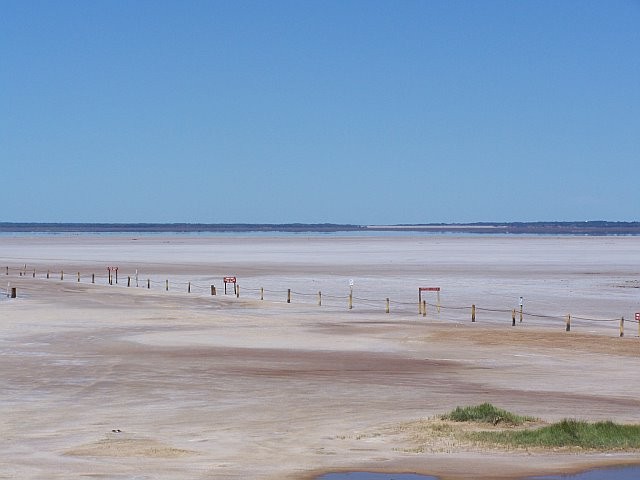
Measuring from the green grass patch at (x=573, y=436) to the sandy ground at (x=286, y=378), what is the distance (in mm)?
410

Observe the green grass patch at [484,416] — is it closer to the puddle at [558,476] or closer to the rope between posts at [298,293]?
the puddle at [558,476]

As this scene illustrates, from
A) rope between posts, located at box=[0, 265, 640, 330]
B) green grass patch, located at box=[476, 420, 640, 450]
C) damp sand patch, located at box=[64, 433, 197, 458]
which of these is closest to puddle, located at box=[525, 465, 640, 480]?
green grass patch, located at box=[476, 420, 640, 450]

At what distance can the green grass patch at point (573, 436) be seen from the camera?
16.7 m

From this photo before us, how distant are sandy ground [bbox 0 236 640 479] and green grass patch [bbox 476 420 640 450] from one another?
0.41 metres

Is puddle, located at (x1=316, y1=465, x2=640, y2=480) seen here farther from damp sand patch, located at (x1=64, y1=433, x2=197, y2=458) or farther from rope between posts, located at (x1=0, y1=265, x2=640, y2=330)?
rope between posts, located at (x1=0, y1=265, x2=640, y2=330)

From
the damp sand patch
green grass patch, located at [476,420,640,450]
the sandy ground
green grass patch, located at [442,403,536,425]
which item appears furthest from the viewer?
green grass patch, located at [442,403,536,425]

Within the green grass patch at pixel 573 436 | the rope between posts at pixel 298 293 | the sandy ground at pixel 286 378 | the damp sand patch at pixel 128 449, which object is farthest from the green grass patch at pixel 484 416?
the rope between posts at pixel 298 293

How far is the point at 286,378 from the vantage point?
25.5 metres

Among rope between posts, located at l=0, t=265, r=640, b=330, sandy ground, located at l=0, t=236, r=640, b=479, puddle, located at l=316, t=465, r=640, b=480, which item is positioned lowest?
rope between posts, located at l=0, t=265, r=640, b=330

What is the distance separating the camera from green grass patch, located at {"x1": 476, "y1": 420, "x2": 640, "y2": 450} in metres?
16.7

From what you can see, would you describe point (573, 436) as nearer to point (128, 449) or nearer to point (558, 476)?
point (558, 476)

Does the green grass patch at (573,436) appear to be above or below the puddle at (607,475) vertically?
above

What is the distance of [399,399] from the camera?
2231 cm

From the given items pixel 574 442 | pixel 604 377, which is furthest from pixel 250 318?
pixel 574 442
